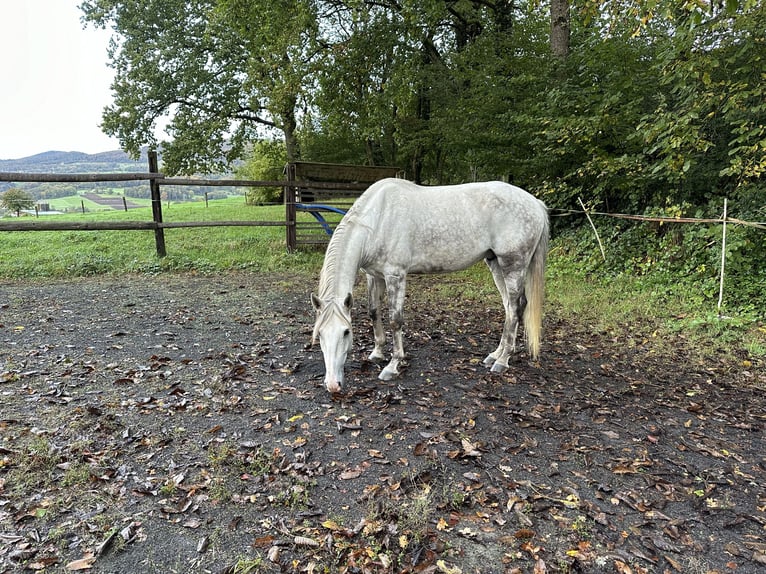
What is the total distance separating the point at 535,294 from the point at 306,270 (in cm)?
500

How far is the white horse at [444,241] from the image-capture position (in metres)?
3.72

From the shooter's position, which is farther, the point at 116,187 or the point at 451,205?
the point at 116,187

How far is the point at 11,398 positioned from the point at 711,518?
183 inches

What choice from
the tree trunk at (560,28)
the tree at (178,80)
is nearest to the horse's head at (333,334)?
the tree trunk at (560,28)

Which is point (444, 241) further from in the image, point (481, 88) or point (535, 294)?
point (481, 88)

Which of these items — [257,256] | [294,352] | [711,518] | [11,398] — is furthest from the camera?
[257,256]

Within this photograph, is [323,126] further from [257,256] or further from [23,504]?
[23,504]

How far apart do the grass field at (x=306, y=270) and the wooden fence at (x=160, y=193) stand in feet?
1.89

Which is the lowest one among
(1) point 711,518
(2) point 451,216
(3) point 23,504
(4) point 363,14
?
(1) point 711,518

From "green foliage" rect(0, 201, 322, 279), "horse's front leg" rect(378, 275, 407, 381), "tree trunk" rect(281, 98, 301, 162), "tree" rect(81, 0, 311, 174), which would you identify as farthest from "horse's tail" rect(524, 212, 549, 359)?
"tree trunk" rect(281, 98, 301, 162)

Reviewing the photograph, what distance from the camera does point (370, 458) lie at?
8.66ft

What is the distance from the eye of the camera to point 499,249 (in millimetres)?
3992

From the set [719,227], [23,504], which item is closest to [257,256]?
[23,504]

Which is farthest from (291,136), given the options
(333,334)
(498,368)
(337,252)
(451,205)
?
(333,334)
